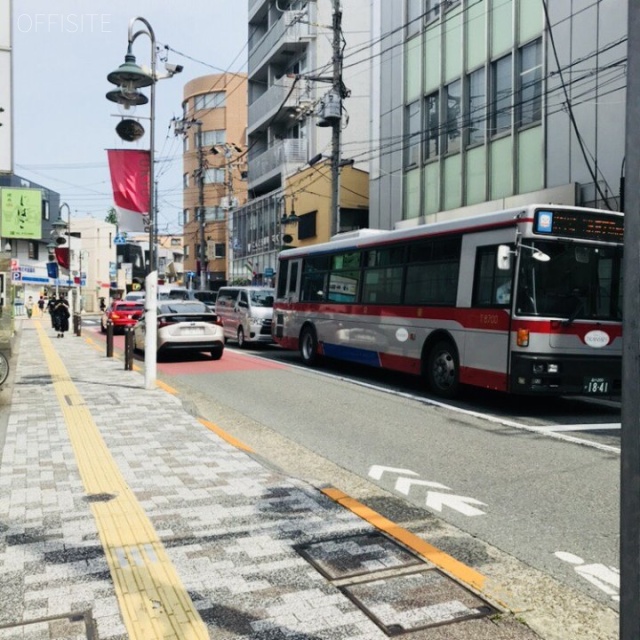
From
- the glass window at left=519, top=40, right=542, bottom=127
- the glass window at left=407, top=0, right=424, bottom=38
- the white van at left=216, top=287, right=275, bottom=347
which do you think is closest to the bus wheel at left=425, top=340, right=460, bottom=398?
the glass window at left=519, top=40, right=542, bottom=127

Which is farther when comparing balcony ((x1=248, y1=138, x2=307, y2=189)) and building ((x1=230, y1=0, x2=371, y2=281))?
balcony ((x1=248, y1=138, x2=307, y2=189))

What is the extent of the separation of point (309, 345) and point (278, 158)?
27936 millimetres

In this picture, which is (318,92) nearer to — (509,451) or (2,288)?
(2,288)

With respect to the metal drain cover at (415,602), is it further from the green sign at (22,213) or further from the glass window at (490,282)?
the green sign at (22,213)

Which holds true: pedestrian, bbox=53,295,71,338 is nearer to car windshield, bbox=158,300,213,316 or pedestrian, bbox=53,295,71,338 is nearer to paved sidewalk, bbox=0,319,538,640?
car windshield, bbox=158,300,213,316

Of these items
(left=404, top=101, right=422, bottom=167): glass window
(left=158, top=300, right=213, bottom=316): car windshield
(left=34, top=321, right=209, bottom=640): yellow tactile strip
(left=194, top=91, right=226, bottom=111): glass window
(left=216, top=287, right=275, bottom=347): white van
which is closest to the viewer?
(left=34, top=321, right=209, bottom=640): yellow tactile strip

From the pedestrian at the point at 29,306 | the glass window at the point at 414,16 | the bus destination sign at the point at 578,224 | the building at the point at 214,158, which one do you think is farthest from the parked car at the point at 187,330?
the building at the point at 214,158

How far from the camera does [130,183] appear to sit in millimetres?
12961

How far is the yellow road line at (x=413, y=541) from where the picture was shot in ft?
14.1

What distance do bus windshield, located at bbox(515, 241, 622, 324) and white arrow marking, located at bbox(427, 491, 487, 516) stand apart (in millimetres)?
4774

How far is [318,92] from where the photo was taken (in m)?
41.5

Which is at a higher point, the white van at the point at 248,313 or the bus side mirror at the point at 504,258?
the bus side mirror at the point at 504,258

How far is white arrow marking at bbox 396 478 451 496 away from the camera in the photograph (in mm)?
6441

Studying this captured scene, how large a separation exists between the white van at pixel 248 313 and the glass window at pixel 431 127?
736cm
